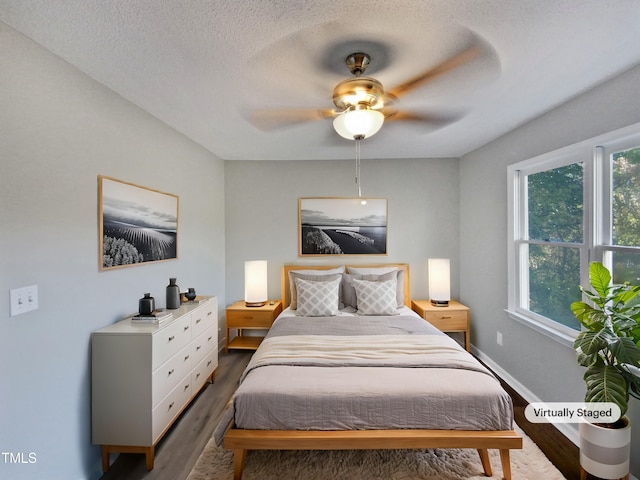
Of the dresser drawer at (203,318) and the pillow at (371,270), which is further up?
the pillow at (371,270)

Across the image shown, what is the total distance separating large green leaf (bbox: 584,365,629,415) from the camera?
1544 mm

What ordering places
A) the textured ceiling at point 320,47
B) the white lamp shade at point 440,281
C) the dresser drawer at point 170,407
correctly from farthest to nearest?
the white lamp shade at point 440,281, the dresser drawer at point 170,407, the textured ceiling at point 320,47

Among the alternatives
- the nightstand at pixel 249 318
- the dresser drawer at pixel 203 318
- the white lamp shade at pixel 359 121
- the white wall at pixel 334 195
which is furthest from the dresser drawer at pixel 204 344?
the white lamp shade at pixel 359 121

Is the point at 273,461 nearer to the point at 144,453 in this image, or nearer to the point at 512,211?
the point at 144,453

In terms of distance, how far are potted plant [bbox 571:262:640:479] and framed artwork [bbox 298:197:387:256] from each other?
7.92 ft

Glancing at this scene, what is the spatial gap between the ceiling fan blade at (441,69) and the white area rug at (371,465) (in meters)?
2.43

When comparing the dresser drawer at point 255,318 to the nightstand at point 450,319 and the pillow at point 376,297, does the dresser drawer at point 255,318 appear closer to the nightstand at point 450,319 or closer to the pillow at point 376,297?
the pillow at point 376,297

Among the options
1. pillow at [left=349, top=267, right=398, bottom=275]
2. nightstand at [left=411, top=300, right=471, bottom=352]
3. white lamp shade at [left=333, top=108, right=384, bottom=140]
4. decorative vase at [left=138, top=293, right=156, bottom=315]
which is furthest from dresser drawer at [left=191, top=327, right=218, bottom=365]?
nightstand at [left=411, top=300, right=471, bottom=352]

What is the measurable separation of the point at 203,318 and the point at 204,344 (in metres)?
0.24

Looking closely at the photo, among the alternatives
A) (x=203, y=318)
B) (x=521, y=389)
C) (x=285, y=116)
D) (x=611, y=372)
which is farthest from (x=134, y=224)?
(x=521, y=389)

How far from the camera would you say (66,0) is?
50.1 inches

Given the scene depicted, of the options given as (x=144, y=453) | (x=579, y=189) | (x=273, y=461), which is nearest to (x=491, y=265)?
(x=579, y=189)

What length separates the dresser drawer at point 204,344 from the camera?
2.52 meters

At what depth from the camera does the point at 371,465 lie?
1.92 meters
